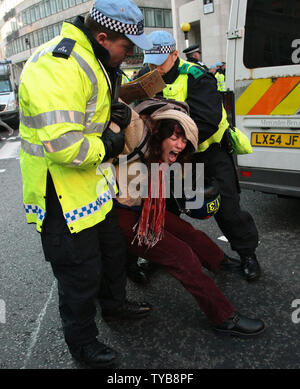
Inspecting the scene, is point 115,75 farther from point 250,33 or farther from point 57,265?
point 250,33

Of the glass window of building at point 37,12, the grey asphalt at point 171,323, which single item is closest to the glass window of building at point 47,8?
the glass window of building at point 37,12

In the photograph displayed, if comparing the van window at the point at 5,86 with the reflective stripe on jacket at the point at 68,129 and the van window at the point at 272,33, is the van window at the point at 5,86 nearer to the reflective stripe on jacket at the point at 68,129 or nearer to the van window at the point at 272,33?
the van window at the point at 272,33

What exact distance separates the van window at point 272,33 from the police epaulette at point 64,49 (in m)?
2.17

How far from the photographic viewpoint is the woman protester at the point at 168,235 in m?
2.20

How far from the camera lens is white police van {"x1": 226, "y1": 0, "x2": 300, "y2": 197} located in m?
3.29

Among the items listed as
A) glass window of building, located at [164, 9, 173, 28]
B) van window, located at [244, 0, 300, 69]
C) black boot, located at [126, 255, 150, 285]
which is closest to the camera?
black boot, located at [126, 255, 150, 285]

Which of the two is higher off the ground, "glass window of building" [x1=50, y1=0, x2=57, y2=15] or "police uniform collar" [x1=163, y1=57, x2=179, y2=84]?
"glass window of building" [x1=50, y1=0, x2=57, y2=15]

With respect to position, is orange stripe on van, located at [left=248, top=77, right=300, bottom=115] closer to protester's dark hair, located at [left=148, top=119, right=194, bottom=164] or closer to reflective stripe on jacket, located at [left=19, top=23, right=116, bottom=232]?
protester's dark hair, located at [left=148, top=119, right=194, bottom=164]

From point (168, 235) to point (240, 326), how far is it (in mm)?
689

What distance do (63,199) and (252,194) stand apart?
11.9 ft

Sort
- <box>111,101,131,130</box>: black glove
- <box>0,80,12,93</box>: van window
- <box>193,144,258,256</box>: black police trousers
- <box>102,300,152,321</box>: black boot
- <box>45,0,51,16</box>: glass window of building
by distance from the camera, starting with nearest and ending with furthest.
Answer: <box>111,101,131,130</box>: black glove < <box>102,300,152,321</box>: black boot < <box>193,144,258,256</box>: black police trousers < <box>0,80,12,93</box>: van window < <box>45,0,51,16</box>: glass window of building

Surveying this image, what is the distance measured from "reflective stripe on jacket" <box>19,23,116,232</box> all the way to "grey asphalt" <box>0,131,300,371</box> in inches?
35.5

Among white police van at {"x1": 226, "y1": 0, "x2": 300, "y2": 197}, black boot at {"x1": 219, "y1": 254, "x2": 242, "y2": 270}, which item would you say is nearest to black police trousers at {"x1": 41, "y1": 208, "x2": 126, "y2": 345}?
black boot at {"x1": 219, "y1": 254, "x2": 242, "y2": 270}

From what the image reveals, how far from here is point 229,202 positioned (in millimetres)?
2963
